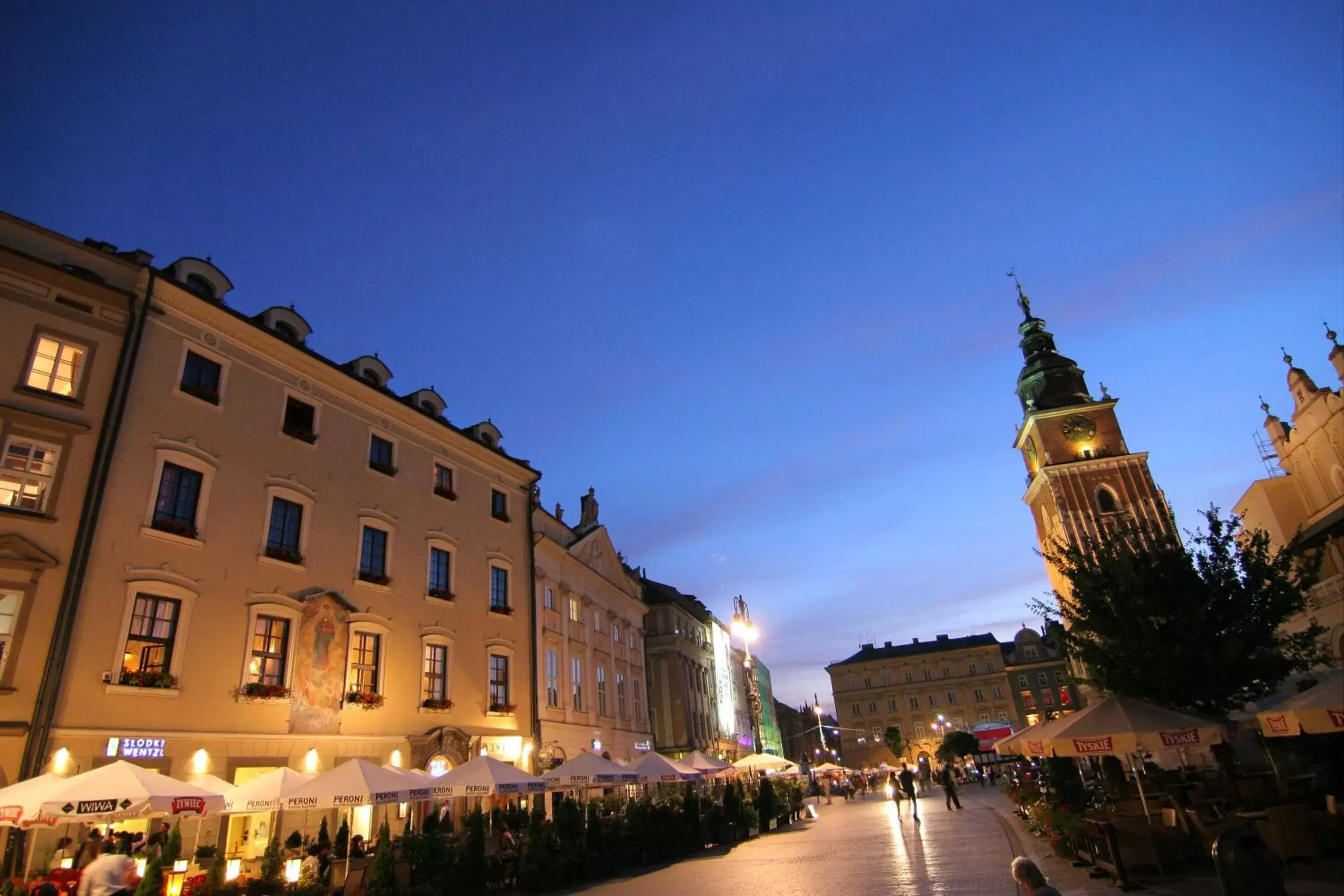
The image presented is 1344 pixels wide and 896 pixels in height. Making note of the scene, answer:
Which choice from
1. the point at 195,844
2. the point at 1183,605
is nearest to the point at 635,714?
the point at 195,844

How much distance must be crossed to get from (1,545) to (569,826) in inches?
511

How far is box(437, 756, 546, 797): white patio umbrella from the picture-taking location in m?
16.3

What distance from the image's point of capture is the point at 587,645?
34.1m

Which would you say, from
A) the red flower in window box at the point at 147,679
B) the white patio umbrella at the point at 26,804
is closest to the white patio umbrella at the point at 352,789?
the white patio umbrella at the point at 26,804

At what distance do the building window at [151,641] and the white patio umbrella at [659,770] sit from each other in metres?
12.5

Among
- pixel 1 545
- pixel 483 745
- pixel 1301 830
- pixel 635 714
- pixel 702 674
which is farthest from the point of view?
pixel 702 674

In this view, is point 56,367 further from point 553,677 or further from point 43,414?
point 553,677

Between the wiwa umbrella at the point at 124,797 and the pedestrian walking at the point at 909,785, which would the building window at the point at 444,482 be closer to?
the wiwa umbrella at the point at 124,797

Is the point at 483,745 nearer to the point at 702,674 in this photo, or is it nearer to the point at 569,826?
the point at 569,826

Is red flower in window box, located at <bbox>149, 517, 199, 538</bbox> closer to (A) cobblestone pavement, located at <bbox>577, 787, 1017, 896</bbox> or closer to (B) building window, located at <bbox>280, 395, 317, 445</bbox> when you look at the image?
(B) building window, located at <bbox>280, 395, 317, 445</bbox>

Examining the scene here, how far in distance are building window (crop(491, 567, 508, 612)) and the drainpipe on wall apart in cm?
1332

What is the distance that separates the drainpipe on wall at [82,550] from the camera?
13.7 meters

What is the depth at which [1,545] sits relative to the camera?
14.1m

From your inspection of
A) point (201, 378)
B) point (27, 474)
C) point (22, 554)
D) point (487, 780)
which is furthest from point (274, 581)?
point (487, 780)
